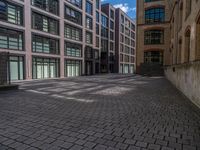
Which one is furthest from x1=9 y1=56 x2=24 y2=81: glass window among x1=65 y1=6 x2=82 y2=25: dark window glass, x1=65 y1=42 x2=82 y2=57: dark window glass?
x1=65 y1=6 x2=82 y2=25: dark window glass

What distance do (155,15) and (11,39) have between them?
82.2 feet

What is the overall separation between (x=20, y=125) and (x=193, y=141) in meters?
4.51

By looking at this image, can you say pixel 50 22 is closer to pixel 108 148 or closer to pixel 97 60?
pixel 97 60

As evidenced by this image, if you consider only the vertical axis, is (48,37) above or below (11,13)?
below

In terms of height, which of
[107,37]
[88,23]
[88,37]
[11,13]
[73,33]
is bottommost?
[11,13]

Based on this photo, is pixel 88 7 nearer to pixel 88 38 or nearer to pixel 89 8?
pixel 89 8

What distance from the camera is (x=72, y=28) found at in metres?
30.7

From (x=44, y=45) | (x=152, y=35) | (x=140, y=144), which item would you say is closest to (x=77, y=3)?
(x=44, y=45)

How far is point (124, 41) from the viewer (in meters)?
57.4

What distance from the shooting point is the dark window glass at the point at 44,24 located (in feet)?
74.4

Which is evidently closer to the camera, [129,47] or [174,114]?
[174,114]

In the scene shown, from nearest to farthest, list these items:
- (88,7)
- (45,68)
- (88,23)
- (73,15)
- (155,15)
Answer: (45,68), (155,15), (73,15), (88,7), (88,23)

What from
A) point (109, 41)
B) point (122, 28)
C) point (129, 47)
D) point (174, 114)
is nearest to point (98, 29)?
point (109, 41)

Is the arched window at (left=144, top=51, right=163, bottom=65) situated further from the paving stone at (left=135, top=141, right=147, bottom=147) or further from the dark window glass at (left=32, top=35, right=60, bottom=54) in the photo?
the paving stone at (left=135, top=141, right=147, bottom=147)
